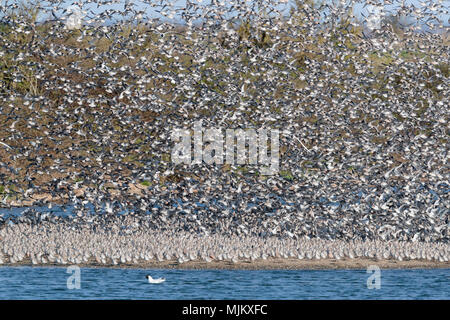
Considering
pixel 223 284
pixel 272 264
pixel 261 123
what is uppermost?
pixel 261 123

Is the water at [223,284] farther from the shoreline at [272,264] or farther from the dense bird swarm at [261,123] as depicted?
the dense bird swarm at [261,123]

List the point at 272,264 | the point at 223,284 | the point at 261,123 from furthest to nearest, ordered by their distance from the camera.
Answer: the point at 261,123 < the point at 272,264 < the point at 223,284

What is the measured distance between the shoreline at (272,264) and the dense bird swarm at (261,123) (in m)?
2.74

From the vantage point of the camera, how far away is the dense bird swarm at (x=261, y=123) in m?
26.6

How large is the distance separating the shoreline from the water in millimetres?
305

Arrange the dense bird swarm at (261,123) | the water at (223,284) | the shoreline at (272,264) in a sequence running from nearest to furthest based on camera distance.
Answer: the water at (223,284)
the shoreline at (272,264)
the dense bird swarm at (261,123)

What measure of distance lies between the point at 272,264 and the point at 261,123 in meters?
5.95

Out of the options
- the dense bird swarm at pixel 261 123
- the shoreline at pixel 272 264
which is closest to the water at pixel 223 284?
the shoreline at pixel 272 264

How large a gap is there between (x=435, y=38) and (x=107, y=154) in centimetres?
1110

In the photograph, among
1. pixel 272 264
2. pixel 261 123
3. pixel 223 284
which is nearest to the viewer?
pixel 223 284

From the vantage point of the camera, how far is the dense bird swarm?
26594 millimetres

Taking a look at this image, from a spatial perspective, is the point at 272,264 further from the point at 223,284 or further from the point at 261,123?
the point at 261,123

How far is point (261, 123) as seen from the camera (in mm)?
27562

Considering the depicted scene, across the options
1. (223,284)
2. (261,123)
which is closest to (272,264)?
Answer: (223,284)
